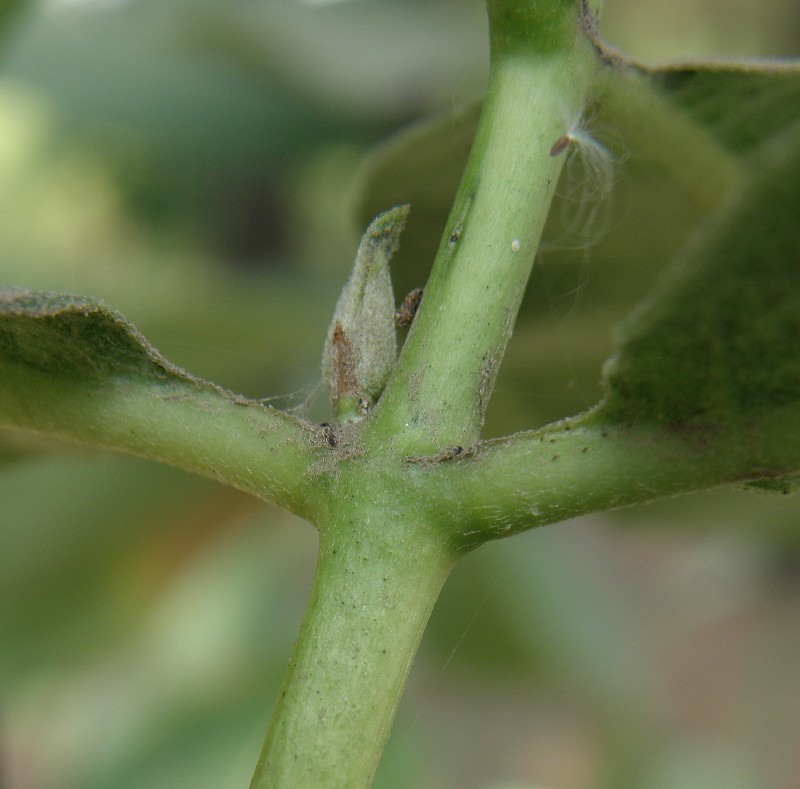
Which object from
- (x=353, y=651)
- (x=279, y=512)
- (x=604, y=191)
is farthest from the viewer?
(x=279, y=512)

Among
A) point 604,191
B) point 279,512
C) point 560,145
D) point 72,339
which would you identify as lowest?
point 72,339

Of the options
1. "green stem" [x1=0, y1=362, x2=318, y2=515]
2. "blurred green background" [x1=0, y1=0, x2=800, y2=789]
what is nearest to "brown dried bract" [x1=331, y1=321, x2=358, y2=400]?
"green stem" [x1=0, y1=362, x2=318, y2=515]

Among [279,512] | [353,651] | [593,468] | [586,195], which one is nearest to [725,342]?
[593,468]

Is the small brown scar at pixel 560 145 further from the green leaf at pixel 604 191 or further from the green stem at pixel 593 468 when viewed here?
the green stem at pixel 593 468

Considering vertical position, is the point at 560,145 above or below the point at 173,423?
above

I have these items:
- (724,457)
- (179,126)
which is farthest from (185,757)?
(179,126)

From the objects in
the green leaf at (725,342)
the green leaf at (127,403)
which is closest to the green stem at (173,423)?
the green leaf at (127,403)

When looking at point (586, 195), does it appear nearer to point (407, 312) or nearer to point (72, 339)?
point (407, 312)
